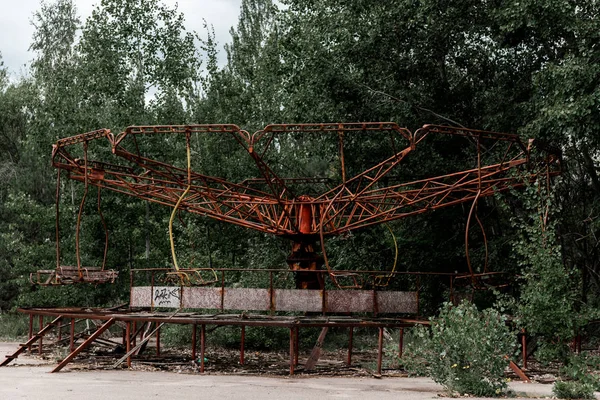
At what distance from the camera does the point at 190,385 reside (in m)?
15.1

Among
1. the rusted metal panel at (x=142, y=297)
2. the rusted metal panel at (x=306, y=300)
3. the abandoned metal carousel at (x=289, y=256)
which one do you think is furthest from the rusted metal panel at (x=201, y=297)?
the rusted metal panel at (x=306, y=300)

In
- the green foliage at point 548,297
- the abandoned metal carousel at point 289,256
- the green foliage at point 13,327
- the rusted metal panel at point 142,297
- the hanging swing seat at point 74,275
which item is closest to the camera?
the green foliage at point 548,297

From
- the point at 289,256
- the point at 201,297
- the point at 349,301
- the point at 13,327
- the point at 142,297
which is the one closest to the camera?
the point at 201,297

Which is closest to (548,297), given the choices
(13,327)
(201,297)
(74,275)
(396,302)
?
(396,302)

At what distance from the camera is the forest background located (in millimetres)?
20328

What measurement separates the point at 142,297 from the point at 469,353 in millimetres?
9237

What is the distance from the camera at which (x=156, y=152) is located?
3353 cm

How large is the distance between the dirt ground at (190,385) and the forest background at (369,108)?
333 centimetres

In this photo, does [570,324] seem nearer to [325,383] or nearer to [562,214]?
[325,383]

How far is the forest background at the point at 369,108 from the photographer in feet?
66.7

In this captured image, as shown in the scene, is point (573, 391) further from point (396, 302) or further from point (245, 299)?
point (245, 299)

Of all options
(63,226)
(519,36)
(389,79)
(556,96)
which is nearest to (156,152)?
(63,226)

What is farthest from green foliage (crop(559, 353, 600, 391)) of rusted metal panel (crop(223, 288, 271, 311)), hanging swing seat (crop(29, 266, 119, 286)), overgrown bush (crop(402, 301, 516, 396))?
hanging swing seat (crop(29, 266, 119, 286))

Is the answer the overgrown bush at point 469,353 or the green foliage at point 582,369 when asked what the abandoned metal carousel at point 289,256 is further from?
the overgrown bush at point 469,353
